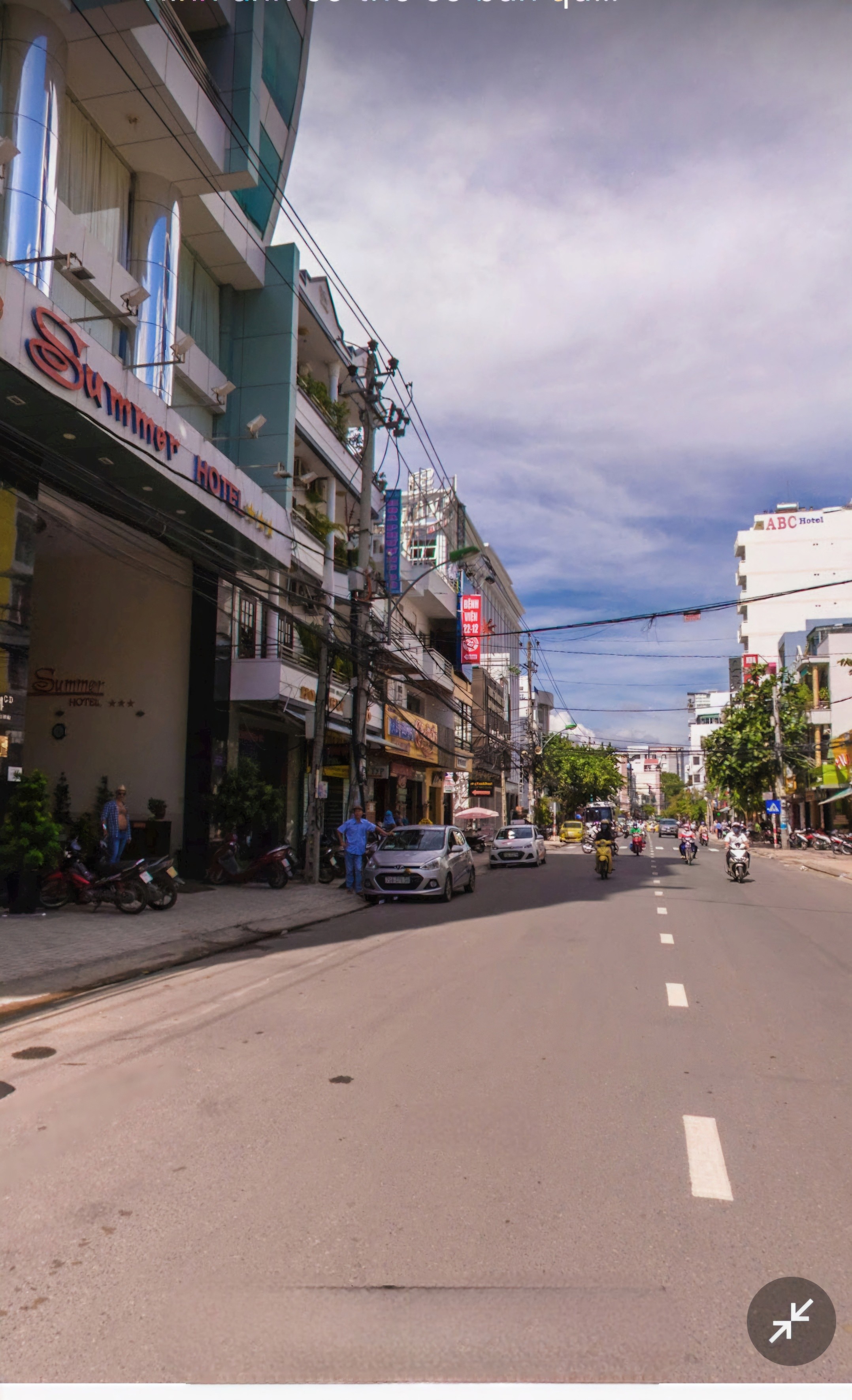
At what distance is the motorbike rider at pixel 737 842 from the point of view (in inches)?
952

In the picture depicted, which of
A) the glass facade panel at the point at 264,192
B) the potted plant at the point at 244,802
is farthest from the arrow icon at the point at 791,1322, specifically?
the glass facade panel at the point at 264,192

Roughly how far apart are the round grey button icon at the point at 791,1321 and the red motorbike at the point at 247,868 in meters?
15.7

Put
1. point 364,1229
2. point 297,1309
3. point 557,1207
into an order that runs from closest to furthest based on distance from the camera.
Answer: point 297,1309
point 364,1229
point 557,1207

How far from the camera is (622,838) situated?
7894cm

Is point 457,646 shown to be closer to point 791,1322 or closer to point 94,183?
point 94,183

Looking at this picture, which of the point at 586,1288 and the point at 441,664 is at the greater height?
the point at 441,664

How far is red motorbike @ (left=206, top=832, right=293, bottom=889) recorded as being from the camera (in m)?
18.5

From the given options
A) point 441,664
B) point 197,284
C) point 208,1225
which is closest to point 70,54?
point 197,284

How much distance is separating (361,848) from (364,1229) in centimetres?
1543

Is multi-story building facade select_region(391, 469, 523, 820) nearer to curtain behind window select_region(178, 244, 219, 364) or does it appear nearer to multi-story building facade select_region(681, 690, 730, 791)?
curtain behind window select_region(178, 244, 219, 364)

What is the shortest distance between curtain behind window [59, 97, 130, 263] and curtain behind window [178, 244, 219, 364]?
92.5 inches

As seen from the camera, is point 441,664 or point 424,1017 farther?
point 441,664

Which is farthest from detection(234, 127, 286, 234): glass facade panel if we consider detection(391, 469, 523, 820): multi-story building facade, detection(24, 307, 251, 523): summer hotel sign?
detection(391, 469, 523, 820): multi-story building facade

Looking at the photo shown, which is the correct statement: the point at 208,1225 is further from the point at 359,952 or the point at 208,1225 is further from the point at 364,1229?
the point at 359,952
